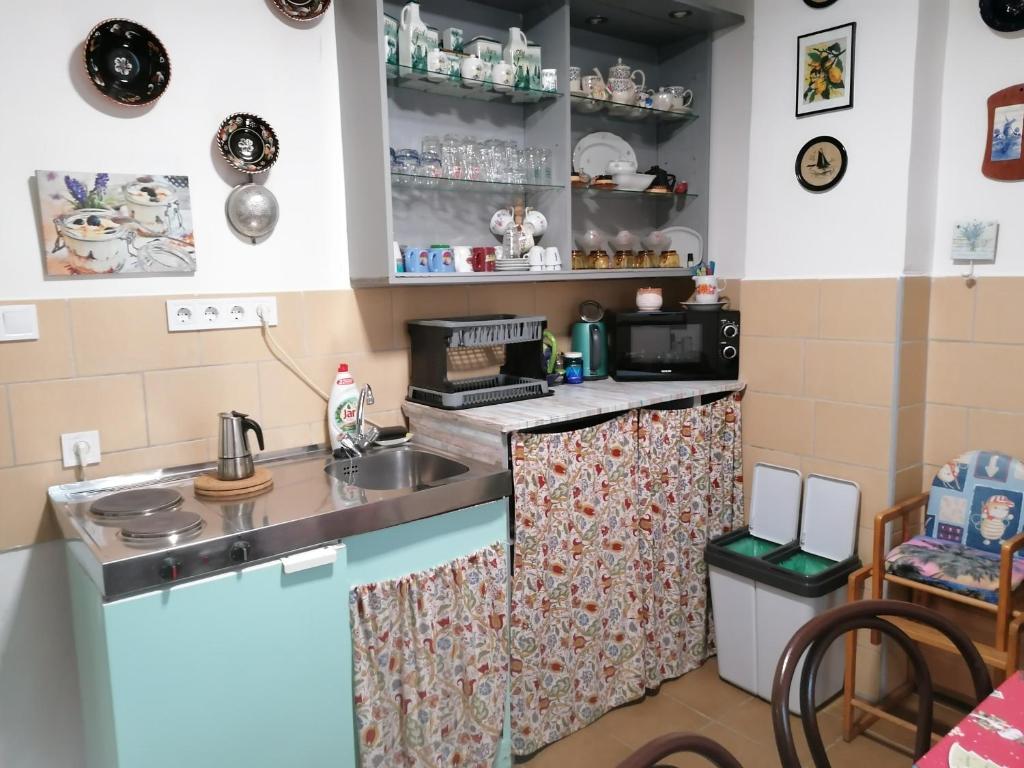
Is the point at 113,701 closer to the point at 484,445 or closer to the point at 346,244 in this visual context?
the point at 484,445

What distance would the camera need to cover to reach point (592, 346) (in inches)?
103

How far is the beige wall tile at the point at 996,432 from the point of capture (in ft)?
7.03

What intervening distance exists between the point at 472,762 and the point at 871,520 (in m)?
1.40

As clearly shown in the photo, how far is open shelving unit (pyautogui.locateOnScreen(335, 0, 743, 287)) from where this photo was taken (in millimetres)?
1996

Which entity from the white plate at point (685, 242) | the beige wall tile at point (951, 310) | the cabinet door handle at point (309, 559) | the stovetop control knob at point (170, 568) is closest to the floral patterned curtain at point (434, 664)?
the cabinet door handle at point (309, 559)

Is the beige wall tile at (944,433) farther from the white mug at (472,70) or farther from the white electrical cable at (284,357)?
the white electrical cable at (284,357)

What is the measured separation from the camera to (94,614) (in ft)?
4.75

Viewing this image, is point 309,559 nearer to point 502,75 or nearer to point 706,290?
point 502,75

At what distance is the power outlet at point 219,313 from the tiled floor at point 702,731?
4.81 ft

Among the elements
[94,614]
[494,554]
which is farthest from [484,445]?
[94,614]

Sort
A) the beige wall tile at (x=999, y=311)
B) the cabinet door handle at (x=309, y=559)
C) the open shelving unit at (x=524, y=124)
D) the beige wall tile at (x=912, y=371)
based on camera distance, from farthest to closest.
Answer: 1. the beige wall tile at (x=912, y=371)
2. the beige wall tile at (x=999, y=311)
3. the open shelving unit at (x=524, y=124)
4. the cabinet door handle at (x=309, y=559)

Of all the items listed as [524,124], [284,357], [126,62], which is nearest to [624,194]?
[524,124]

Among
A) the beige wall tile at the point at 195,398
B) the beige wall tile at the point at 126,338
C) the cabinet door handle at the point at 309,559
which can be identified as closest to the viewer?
the cabinet door handle at the point at 309,559

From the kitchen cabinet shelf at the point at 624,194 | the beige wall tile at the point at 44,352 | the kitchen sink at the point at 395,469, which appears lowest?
the kitchen sink at the point at 395,469
